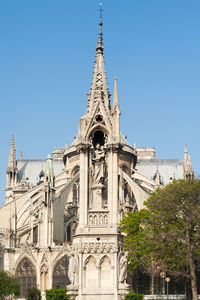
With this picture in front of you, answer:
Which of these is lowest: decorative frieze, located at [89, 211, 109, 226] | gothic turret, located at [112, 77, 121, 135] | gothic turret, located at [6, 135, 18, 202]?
decorative frieze, located at [89, 211, 109, 226]

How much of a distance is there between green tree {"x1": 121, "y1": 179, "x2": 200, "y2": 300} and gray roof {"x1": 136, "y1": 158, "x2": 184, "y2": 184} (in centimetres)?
5256

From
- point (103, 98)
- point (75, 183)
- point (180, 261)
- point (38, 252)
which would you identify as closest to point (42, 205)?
point (38, 252)

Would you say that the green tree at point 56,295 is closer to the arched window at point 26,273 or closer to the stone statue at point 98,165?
the arched window at point 26,273

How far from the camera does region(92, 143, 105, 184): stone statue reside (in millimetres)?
18953

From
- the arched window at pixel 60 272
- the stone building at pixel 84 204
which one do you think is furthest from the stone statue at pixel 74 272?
the arched window at pixel 60 272

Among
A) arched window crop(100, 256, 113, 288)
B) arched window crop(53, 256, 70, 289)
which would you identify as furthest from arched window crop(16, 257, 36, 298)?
arched window crop(100, 256, 113, 288)

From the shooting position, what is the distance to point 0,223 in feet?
260

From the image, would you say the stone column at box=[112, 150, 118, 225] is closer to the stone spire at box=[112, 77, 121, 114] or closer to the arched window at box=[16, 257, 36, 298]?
the stone spire at box=[112, 77, 121, 114]

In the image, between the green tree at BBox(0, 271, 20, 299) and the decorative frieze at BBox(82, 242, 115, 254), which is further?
the green tree at BBox(0, 271, 20, 299)

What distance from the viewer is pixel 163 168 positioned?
104 metres

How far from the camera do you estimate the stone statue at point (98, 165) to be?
18953mm

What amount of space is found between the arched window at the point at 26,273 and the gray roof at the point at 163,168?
40.9 meters

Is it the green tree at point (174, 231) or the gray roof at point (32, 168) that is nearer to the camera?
the green tree at point (174, 231)

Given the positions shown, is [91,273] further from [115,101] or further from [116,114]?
[115,101]
